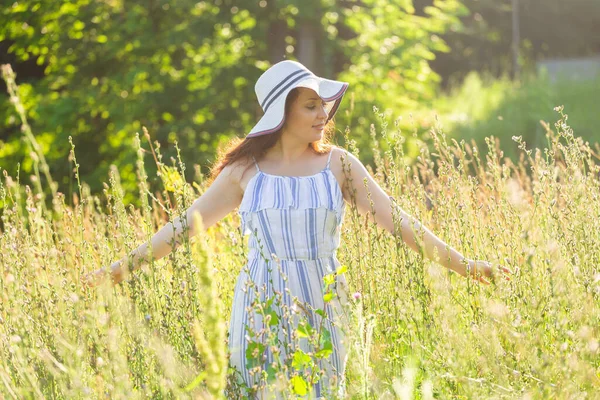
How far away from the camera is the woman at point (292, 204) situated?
9.41 feet

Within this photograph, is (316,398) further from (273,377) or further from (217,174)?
(217,174)

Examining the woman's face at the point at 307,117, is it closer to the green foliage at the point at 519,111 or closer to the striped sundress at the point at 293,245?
the striped sundress at the point at 293,245

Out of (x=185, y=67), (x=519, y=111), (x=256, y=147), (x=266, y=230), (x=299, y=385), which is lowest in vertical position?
(x=299, y=385)

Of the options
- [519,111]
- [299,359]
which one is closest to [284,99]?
[299,359]

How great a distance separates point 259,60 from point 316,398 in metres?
9.26

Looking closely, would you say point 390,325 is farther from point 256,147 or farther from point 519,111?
point 519,111

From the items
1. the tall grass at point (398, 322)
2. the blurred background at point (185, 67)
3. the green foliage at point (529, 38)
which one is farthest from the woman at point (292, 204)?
the green foliage at point (529, 38)

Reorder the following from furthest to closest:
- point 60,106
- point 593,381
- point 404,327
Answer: point 60,106 → point 404,327 → point 593,381

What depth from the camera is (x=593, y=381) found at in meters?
2.21

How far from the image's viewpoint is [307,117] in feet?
10.1

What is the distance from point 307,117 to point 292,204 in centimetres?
36

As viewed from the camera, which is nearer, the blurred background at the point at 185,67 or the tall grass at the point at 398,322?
the tall grass at the point at 398,322

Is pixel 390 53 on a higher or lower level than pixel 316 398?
higher

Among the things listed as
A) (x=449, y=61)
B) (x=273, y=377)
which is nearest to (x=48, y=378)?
(x=273, y=377)
